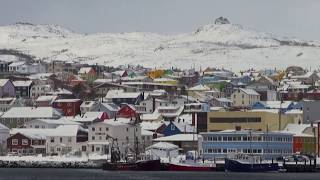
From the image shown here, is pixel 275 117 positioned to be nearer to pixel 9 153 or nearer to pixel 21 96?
pixel 9 153

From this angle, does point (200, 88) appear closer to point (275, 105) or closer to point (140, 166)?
point (275, 105)

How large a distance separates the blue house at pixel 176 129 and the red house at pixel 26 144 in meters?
10.4

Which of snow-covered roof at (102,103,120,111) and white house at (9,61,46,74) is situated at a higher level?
white house at (9,61,46,74)

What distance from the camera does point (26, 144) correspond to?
82.4 metres

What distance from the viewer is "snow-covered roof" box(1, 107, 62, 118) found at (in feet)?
315

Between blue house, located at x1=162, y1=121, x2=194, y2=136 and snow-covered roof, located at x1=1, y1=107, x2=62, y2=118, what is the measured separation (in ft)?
45.6

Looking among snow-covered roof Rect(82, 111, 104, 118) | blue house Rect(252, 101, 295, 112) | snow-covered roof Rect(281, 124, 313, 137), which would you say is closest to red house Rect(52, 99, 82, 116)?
snow-covered roof Rect(82, 111, 104, 118)

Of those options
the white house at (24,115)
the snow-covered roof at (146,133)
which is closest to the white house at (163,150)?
the snow-covered roof at (146,133)

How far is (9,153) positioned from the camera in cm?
8200

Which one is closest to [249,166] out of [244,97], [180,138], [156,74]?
[180,138]

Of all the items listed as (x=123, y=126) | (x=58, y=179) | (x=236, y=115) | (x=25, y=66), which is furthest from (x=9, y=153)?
(x=25, y=66)

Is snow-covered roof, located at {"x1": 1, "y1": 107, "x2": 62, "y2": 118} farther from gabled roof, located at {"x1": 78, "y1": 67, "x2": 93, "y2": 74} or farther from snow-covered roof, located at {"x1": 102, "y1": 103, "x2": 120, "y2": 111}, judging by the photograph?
gabled roof, located at {"x1": 78, "y1": 67, "x2": 93, "y2": 74}

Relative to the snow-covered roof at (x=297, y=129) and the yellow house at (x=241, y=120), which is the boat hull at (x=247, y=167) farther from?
the snow-covered roof at (x=297, y=129)

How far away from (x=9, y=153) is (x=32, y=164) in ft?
33.1
